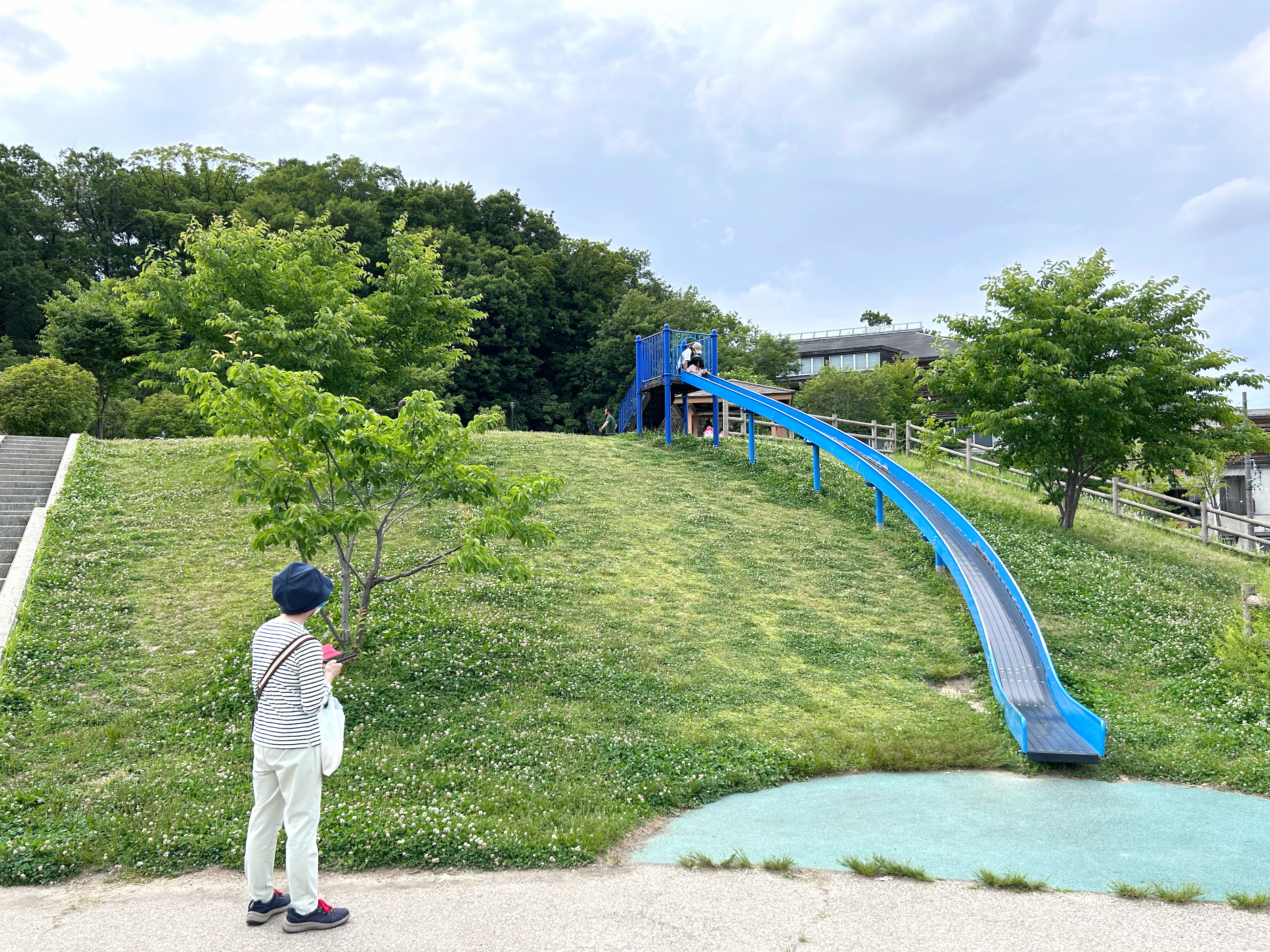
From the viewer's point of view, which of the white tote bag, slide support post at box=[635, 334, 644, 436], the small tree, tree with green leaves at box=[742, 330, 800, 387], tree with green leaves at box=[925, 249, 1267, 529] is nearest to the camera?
the white tote bag

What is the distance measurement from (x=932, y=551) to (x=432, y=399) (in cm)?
991

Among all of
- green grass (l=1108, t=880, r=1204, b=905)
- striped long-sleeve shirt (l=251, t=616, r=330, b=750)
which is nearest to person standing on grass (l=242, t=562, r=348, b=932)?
striped long-sleeve shirt (l=251, t=616, r=330, b=750)

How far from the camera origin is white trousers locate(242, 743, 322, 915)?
450 cm

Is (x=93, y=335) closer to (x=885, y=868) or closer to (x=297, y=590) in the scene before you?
(x=297, y=590)

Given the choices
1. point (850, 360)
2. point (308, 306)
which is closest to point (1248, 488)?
point (850, 360)

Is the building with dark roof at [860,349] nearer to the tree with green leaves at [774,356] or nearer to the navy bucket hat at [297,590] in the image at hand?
the tree with green leaves at [774,356]

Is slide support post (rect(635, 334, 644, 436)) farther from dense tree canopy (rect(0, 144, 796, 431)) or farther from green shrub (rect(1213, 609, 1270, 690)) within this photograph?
green shrub (rect(1213, 609, 1270, 690))

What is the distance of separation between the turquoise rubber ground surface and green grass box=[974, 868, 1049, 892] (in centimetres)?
16

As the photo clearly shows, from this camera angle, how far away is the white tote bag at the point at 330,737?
181 inches

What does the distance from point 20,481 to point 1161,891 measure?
58.9 feet

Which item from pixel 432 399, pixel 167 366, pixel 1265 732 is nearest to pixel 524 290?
pixel 167 366

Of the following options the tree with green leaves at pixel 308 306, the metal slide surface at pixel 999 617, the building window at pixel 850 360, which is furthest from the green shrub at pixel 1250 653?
the building window at pixel 850 360

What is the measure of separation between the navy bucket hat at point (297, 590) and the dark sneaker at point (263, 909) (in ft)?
5.34

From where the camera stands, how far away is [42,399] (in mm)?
21438
